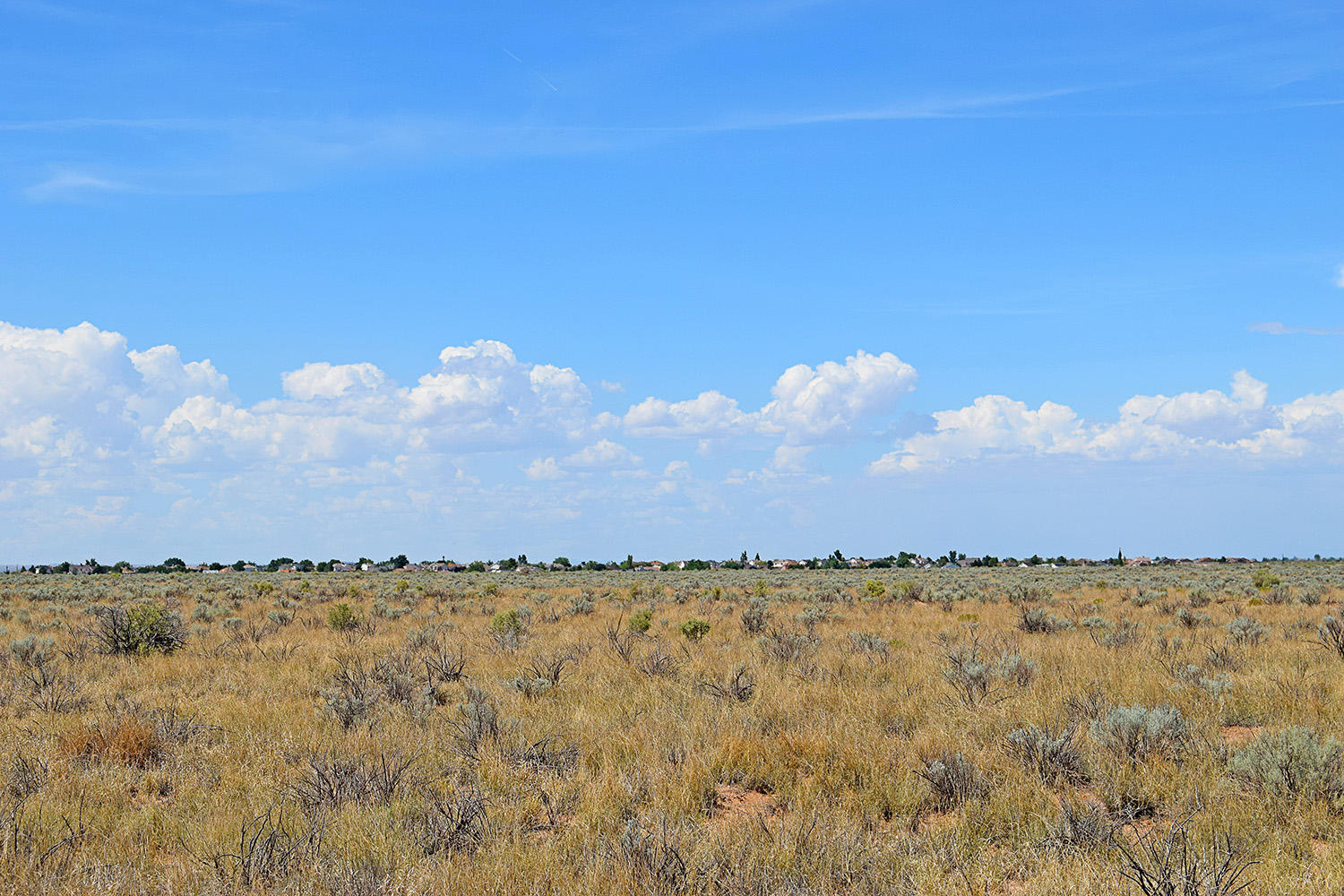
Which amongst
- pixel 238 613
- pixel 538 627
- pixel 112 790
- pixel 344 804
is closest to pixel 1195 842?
pixel 344 804

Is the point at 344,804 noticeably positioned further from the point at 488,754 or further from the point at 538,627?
the point at 538,627

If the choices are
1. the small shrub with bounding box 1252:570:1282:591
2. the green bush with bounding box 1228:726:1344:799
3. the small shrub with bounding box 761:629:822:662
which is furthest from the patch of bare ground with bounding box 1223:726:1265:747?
the small shrub with bounding box 1252:570:1282:591

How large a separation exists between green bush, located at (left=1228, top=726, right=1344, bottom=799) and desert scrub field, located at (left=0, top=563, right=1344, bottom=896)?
2 centimetres

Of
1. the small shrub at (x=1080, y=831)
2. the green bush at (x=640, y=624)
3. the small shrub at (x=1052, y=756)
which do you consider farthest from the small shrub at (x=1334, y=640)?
the green bush at (x=640, y=624)

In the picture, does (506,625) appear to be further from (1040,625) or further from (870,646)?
(1040,625)

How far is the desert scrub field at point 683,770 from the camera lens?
5.10 meters

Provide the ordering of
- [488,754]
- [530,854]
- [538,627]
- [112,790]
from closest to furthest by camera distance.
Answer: [530,854] → [112,790] → [488,754] → [538,627]

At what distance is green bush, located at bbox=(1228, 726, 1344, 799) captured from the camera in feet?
20.7

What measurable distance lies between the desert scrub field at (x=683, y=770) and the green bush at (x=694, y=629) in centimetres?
258

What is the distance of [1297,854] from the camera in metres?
5.48

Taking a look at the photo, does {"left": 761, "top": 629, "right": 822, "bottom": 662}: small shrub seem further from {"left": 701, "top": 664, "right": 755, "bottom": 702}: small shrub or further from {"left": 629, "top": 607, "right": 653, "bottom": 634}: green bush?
{"left": 629, "top": 607, "right": 653, "bottom": 634}: green bush

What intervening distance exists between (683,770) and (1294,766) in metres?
4.77

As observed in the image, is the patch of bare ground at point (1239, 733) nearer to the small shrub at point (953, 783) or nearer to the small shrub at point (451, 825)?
the small shrub at point (953, 783)

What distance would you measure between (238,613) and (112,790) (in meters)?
19.5
